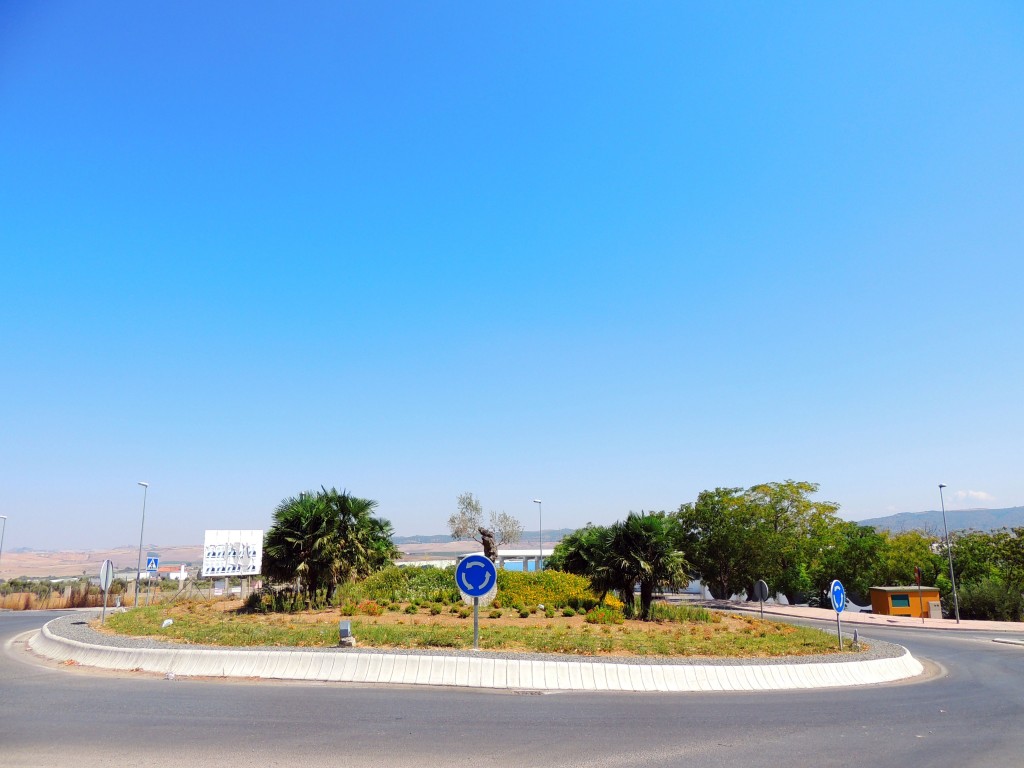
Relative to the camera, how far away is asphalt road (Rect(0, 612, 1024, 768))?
8.26 meters

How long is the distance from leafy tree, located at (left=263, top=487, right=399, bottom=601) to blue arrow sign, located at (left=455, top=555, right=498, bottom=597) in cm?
1610

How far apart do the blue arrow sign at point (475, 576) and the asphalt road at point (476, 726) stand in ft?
5.96

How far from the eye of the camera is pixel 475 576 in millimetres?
12898

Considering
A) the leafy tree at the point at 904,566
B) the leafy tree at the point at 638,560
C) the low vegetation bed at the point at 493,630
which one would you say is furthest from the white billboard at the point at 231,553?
the leafy tree at the point at 904,566

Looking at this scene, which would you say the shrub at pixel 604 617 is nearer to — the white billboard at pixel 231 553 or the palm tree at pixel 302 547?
the palm tree at pixel 302 547

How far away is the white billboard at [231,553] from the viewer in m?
43.9

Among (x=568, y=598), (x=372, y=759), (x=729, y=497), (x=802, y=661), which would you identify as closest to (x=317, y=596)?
(x=568, y=598)

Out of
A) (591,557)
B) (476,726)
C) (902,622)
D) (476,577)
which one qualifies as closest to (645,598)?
(591,557)

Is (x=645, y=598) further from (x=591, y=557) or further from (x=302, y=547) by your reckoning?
(x=302, y=547)

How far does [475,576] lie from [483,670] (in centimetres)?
179

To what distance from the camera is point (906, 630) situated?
3375 cm

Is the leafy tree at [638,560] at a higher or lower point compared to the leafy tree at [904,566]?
higher

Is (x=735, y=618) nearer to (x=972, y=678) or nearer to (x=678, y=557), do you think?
(x=678, y=557)

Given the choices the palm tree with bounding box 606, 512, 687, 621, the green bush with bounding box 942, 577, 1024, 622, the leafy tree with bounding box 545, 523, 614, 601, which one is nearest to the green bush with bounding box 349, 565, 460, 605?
the leafy tree with bounding box 545, 523, 614, 601
